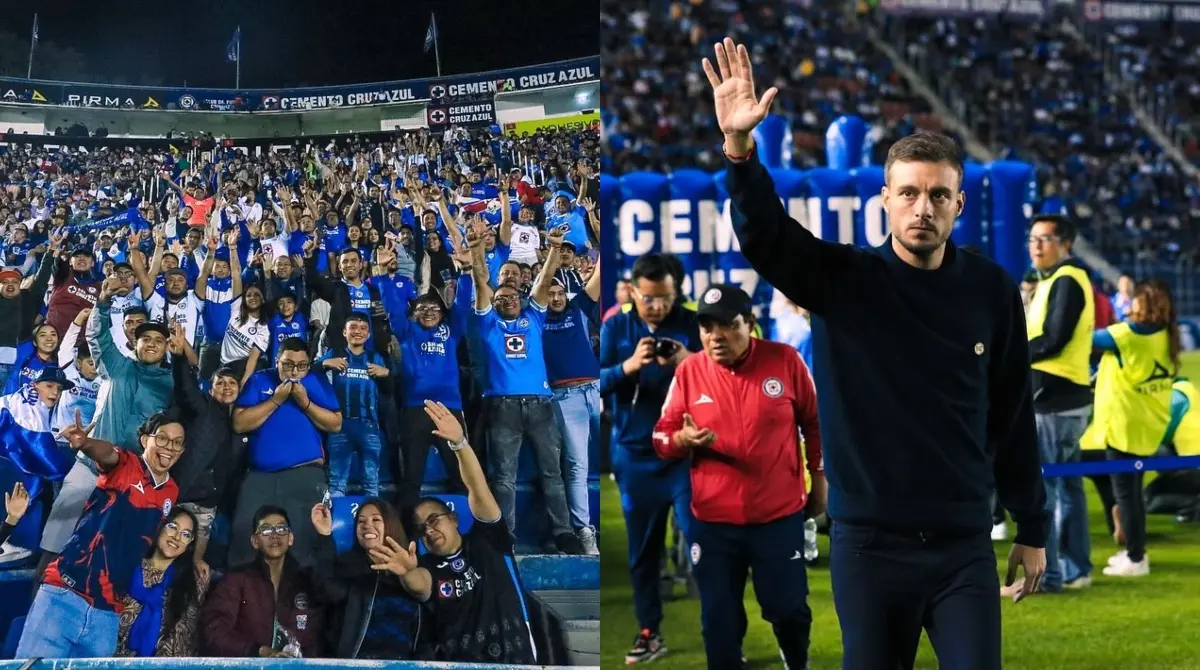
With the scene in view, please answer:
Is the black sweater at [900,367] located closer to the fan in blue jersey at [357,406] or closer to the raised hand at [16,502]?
the fan in blue jersey at [357,406]

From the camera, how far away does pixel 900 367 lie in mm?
3070

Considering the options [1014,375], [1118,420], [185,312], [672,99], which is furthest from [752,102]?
[672,99]

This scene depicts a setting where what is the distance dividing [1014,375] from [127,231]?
291 cm

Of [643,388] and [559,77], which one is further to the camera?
[643,388]

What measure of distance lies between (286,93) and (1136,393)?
5.62 m

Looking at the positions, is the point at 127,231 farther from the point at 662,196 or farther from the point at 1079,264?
the point at 662,196

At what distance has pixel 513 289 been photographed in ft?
14.5

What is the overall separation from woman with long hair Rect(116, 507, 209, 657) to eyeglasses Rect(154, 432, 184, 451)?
0.21 meters

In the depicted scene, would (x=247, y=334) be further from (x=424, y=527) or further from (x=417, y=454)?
(x=424, y=527)

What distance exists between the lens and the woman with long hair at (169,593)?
4.45 metres

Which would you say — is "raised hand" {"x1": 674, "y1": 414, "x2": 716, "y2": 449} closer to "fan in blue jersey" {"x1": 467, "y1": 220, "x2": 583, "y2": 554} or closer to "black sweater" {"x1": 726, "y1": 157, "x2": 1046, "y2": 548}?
"fan in blue jersey" {"x1": 467, "y1": 220, "x2": 583, "y2": 554}

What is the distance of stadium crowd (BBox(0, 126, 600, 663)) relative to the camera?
14.5ft

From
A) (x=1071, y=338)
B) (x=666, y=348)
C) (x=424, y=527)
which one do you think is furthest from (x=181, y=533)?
(x=1071, y=338)

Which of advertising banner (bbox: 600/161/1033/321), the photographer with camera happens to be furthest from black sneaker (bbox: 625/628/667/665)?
advertising banner (bbox: 600/161/1033/321)
